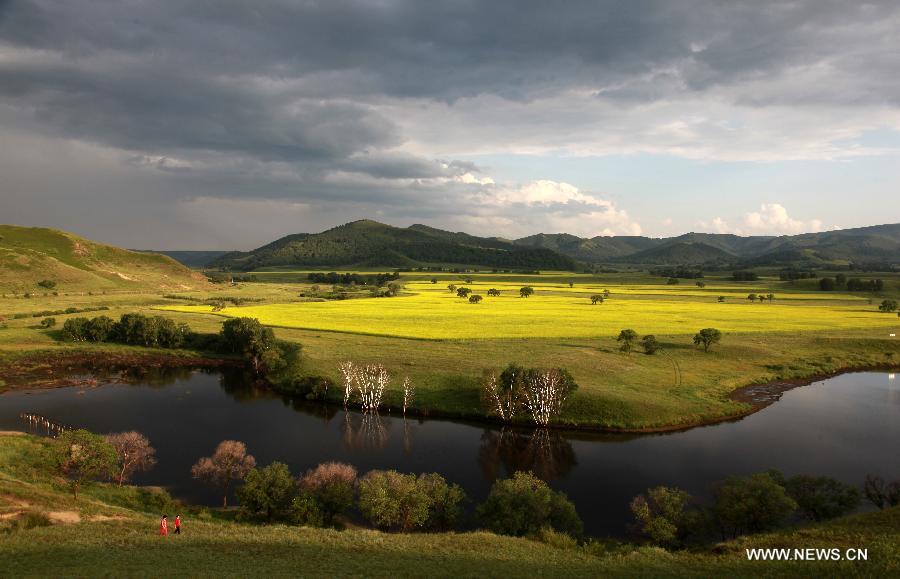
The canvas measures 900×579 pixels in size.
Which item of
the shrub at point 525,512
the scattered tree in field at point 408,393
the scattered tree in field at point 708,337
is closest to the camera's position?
the shrub at point 525,512

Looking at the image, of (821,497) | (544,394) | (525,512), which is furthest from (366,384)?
(821,497)

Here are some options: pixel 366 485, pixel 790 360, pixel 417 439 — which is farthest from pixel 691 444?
pixel 790 360

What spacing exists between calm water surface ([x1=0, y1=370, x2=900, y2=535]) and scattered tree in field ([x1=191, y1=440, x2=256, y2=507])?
1.23 m

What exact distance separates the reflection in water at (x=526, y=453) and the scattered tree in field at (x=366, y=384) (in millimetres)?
15512

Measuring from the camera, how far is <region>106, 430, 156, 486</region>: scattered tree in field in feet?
136

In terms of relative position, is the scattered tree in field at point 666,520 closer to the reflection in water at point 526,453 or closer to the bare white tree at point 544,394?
the reflection in water at point 526,453

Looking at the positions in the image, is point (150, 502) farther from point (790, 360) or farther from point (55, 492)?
point (790, 360)

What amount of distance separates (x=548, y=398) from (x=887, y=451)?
34110 millimetres

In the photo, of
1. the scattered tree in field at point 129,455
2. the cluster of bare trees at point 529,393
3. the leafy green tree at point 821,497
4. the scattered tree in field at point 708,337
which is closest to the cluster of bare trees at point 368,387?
the cluster of bare trees at point 529,393

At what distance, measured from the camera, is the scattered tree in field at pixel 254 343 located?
248ft

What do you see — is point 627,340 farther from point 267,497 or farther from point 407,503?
point 267,497

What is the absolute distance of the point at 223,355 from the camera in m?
89.8

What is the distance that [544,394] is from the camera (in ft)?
182

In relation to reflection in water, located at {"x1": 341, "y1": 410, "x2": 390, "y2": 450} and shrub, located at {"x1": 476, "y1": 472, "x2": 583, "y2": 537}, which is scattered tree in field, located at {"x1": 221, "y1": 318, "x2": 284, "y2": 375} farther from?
shrub, located at {"x1": 476, "y1": 472, "x2": 583, "y2": 537}
